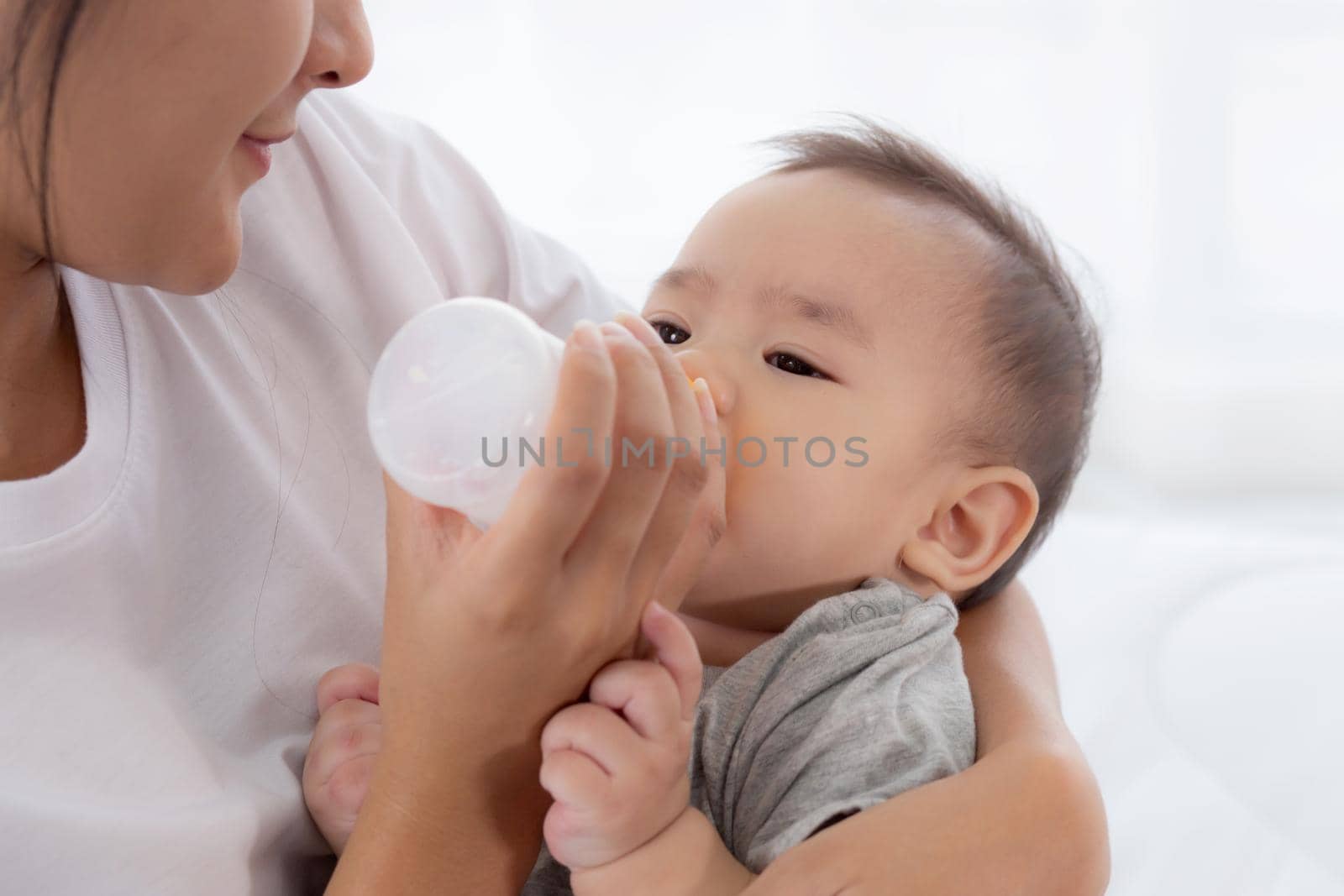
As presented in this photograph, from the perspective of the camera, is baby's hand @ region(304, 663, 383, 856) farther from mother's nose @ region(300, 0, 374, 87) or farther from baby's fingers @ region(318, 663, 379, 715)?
mother's nose @ region(300, 0, 374, 87)

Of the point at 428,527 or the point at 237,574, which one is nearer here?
the point at 428,527

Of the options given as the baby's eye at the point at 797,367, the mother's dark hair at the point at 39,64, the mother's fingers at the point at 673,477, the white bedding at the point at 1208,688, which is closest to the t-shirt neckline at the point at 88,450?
the mother's dark hair at the point at 39,64

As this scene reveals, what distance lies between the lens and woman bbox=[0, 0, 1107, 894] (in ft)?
2.56

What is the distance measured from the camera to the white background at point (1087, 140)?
7.79ft

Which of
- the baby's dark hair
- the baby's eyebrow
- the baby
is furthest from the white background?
the baby's eyebrow

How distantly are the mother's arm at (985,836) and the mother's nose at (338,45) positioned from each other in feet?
2.11

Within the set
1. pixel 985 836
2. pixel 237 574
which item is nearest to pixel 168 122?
pixel 237 574

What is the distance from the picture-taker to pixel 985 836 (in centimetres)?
85

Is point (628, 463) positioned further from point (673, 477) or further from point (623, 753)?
point (623, 753)

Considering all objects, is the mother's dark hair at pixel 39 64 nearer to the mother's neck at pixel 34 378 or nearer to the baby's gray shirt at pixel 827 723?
the mother's neck at pixel 34 378

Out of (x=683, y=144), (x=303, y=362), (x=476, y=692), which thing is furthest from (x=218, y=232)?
(x=683, y=144)

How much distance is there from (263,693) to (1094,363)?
0.86 m

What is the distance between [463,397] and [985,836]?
0.45 meters

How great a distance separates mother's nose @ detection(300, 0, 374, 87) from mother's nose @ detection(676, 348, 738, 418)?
34 centimetres
